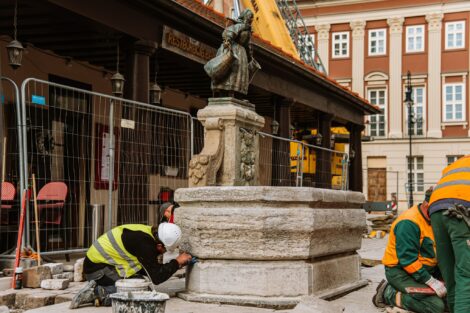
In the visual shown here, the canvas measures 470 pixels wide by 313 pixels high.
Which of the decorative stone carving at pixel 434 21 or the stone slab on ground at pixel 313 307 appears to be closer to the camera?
the stone slab on ground at pixel 313 307

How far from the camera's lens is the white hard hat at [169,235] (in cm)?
617

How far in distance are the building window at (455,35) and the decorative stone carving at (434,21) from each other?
51 centimetres

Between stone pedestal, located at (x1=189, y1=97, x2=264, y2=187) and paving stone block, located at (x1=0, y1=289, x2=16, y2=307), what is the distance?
6.97ft

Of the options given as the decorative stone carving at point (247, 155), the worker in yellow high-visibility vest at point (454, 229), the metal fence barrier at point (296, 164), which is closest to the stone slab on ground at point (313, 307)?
the worker in yellow high-visibility vest at point (454, 229)

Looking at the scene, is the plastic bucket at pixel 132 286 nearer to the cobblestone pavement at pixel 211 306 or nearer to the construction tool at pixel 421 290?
the cobblestone pavement at pixel 211 306

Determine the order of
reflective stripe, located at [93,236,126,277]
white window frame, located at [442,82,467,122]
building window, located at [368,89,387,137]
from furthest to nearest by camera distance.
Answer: building window, located at [368,89,387,137]
white window frame, located at [442,82,467,122]
reflective stripe, located at [93,236,126,277]

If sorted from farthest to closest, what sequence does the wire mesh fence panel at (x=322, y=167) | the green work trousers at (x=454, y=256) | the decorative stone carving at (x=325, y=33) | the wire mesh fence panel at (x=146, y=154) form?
the decorative stone carving at (x=325, y=33), the wire mesh fence panel at (x=322, y=167), the wire mesh fence panel at (x=146, y=154), the green work trousers at (x=454, y=256)

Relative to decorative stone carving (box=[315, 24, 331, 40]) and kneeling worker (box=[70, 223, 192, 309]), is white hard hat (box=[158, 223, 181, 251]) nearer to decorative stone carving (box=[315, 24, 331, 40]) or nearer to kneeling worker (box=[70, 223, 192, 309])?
kneeling worker (box=[70, 223, 192, 309])

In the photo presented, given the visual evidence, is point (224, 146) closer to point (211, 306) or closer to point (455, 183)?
point (211, 306)

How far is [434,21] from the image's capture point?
1577 inches

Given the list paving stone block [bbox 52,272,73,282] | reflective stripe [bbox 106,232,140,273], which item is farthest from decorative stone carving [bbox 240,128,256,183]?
paving stone block [bbox 52,272,73,282]

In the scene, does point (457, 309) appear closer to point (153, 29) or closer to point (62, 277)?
point (62, 277)

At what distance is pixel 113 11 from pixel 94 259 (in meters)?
4.90

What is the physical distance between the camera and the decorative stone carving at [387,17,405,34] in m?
40.8
